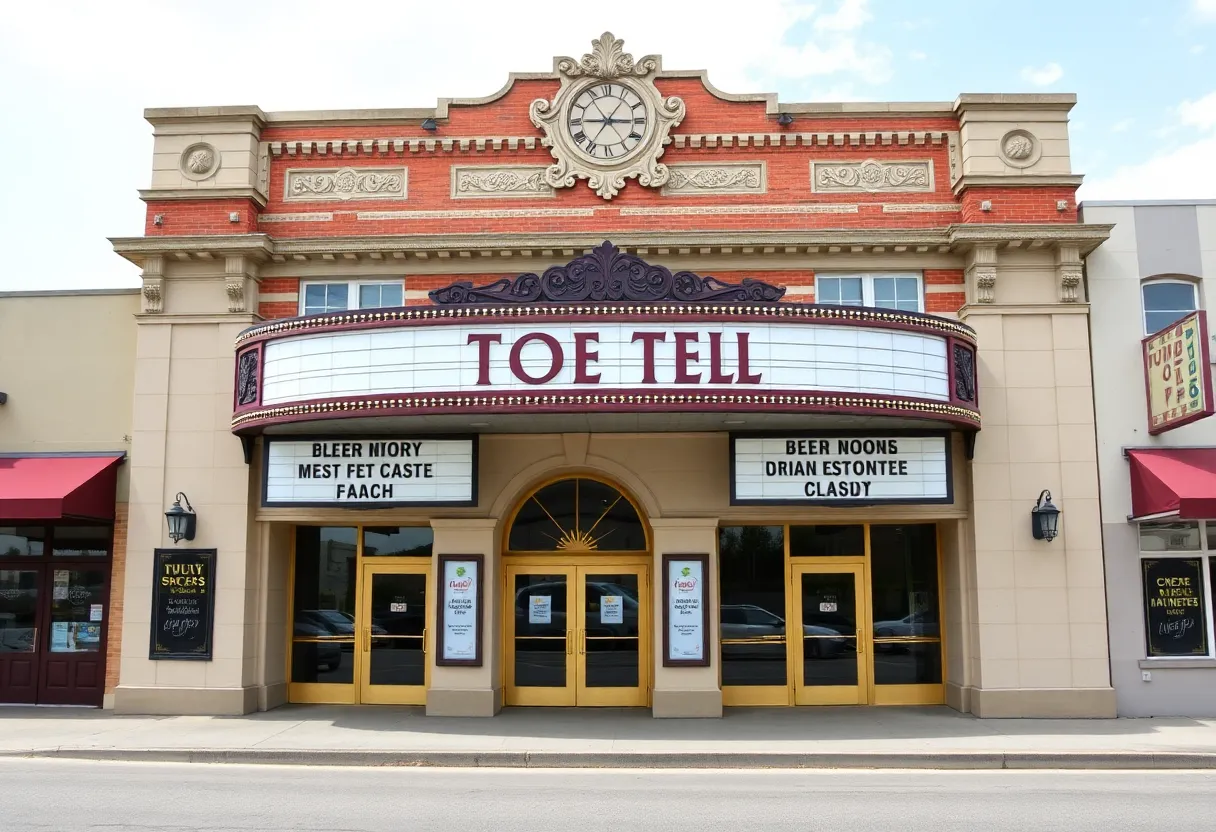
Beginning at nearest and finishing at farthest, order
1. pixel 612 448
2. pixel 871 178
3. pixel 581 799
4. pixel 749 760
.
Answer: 1. pixel 581 799
2. pixel 749 760
3. pixel 612 448
4. pixel 871 178

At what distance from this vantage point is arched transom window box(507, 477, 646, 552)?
52.0 ft

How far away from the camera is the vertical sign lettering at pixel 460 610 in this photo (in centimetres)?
1507

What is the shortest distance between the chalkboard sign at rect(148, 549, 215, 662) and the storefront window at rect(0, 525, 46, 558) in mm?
2435

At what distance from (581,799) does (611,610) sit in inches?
222

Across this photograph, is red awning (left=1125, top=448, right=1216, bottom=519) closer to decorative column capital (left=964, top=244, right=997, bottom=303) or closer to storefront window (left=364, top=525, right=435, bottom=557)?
decorative column capital (left=964, top=244, right=997, bottom=303)

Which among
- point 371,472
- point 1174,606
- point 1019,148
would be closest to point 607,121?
point 1019,148

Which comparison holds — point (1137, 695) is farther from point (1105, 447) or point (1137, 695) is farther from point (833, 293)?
point (833, 293)

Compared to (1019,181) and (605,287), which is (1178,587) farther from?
(605,287)

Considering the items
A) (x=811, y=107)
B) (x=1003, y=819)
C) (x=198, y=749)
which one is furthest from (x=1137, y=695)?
(x=198, y=749)

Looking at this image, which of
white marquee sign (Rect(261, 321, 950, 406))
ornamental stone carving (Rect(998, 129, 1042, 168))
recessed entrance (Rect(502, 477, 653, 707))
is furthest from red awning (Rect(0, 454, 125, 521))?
ornamental stone carving (Rect(998, 129, 1042, 168))

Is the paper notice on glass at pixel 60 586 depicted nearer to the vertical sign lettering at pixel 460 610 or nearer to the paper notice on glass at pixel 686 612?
the vertical sign lettering at pixel 460 610

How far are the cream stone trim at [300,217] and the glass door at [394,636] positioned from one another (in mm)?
5481

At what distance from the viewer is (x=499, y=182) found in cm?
1628

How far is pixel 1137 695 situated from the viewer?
48.5 ft
